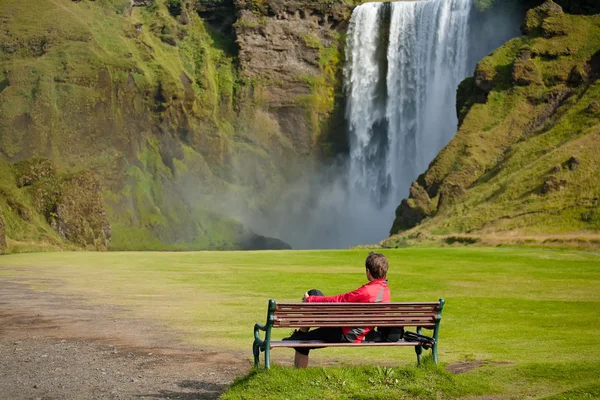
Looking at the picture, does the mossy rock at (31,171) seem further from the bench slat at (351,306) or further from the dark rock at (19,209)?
the bench slat at (351,306)

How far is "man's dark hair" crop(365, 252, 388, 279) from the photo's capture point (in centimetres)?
1365

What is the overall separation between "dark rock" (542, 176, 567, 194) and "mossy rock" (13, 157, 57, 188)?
177ft

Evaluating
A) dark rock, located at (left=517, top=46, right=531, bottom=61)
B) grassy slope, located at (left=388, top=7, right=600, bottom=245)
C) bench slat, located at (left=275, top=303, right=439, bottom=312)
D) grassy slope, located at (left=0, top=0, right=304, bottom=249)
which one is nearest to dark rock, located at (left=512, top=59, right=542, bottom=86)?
grassy slope, located at (left=388, top=7, right=600, bottom=245)

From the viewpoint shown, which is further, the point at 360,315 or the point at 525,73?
the point at 525,73

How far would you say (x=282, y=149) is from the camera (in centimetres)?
13888

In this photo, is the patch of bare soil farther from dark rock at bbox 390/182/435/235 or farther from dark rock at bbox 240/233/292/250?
dark rock at bbox 240/233/292/250

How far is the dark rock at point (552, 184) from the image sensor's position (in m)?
77.2

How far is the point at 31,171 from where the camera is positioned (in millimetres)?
97000

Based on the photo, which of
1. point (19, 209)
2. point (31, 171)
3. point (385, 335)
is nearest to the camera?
point (385, 335)

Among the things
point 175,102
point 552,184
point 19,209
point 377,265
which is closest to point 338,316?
point 377,265

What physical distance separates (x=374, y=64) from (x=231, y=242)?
35228mm

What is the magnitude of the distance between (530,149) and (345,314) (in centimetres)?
7915

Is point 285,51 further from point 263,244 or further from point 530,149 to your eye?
point 530,149

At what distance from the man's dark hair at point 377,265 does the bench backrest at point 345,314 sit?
55 centimetres
